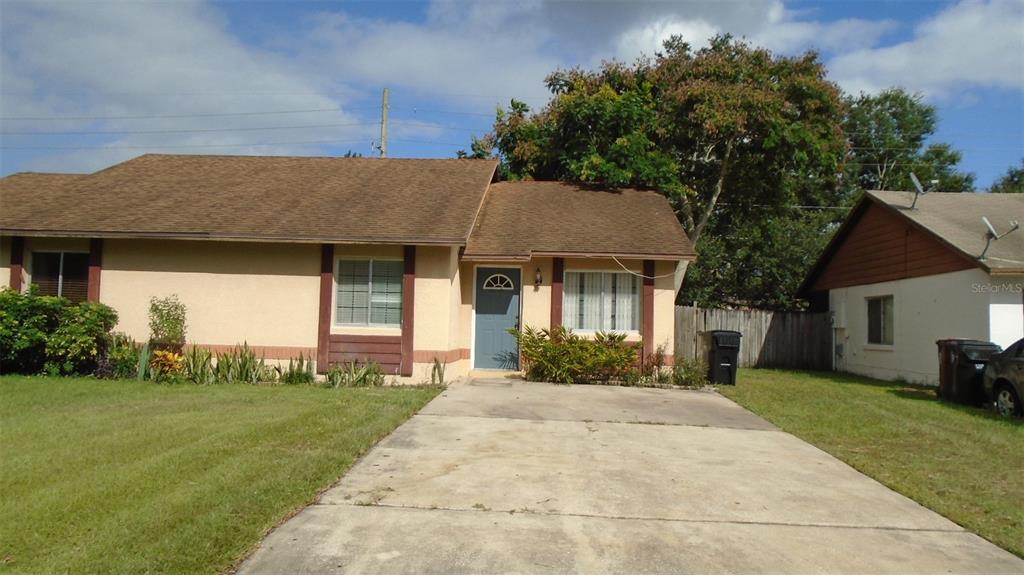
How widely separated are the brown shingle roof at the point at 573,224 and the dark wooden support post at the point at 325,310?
2.67 meters

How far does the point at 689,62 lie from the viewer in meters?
21.3

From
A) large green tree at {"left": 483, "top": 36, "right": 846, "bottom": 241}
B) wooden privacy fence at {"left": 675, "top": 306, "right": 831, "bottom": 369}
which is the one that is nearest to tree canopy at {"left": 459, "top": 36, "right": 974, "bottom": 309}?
large green tree at {"left": 483, "top": 36, "right": 846, "bottom": 241}

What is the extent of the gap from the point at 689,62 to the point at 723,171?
11.2 feet

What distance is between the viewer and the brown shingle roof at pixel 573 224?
548 inches

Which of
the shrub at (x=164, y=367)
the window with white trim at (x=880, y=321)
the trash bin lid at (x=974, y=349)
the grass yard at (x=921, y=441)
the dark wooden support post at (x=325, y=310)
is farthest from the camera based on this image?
the window with white trim at (x=880, y=321)

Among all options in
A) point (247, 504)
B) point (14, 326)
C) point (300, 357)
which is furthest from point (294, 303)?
point (247, 504)

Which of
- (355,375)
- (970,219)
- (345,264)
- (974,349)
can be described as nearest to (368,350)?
(355,375)

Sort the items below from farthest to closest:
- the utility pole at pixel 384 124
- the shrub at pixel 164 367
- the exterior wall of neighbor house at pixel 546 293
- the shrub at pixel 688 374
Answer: the utility pole at pixel 384 124, the exterior wall of neighbor house at pixel 546 293, the shrub at pixel 688 374, the shrub at pixel 164 367

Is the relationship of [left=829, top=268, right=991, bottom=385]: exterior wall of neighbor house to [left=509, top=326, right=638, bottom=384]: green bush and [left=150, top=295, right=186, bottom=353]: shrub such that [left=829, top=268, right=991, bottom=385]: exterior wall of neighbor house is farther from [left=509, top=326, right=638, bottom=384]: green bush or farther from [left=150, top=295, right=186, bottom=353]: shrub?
[left=150, top=295, right=186, bottom=353]: shrub

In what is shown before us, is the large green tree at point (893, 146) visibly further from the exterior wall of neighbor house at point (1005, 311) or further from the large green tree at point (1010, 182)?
the exterior wall of neighbor house at point (1005, 311)

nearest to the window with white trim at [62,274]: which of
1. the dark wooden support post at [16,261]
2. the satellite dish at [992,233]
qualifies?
the dark wooden support post at [16,261]

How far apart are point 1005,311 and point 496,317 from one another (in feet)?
33.2

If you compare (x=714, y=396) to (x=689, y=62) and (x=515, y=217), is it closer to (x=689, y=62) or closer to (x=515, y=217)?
(x=515, y=217)

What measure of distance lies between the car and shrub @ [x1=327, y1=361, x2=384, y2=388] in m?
10.2
